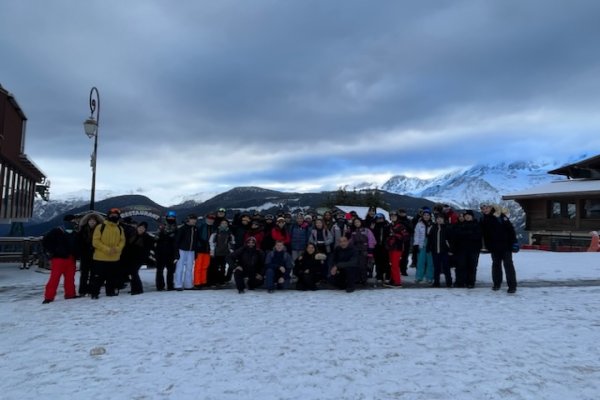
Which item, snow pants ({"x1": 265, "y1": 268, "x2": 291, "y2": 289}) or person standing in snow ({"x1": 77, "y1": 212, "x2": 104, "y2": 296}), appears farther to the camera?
snow pants ({"x1": 265, "y1": 268, "x2": 291, "y2": 289})

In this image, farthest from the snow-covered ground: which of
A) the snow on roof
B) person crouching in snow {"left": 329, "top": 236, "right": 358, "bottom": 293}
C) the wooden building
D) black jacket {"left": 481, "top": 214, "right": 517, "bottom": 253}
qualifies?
the wooden building

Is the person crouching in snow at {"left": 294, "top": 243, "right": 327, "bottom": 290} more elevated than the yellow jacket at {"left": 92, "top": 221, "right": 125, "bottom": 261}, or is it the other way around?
the yellow jacket at {"left": 92, "top": 221, "right": 125, "bottom": 261}

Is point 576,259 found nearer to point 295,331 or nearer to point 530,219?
point 295,331

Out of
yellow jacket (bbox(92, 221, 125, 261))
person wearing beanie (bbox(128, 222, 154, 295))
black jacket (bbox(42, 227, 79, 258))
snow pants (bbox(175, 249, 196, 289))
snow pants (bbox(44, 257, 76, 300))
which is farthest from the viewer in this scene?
snow pants (bbox(175, 249, 196, 289))

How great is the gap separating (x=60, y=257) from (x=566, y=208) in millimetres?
30905

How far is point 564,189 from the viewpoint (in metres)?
26.9

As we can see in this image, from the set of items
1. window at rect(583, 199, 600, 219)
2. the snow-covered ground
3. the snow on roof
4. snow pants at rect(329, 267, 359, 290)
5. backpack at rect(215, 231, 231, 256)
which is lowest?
the snow-covered ground

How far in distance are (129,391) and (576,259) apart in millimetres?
16743

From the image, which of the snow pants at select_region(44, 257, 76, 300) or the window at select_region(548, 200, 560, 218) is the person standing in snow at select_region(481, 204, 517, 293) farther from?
the window at select_region(548, 200, 560, 218)

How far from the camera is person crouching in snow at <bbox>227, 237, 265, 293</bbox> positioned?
30.4ft

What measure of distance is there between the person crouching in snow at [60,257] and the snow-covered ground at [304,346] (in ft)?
1.36

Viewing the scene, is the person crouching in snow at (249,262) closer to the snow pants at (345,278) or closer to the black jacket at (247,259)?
the black jacket at (247,259)

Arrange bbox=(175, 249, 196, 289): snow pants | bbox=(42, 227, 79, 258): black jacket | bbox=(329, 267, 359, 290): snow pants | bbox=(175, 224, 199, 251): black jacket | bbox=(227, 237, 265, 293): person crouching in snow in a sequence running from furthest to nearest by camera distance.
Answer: bbox=(175, 249, 196, 289): snow pants < bbox=(175, 224, 199, 251): black jacket < bbox=(227, 237, 265, 293): person crouching in snow < bbox=(329, 267, 359, 290): snow pants < bbox=(42, 227, 79, 258): black jacket

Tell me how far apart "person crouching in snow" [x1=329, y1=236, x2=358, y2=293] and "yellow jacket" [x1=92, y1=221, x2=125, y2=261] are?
4.85 meters
